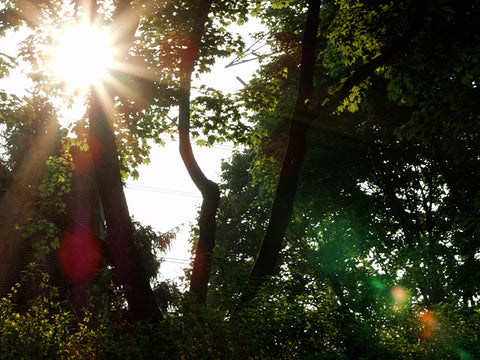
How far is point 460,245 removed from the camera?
16.1m

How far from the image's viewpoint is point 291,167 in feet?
28.8

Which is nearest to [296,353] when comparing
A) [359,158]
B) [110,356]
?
[110,356]

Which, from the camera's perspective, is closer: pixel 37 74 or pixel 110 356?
pixel 110 356

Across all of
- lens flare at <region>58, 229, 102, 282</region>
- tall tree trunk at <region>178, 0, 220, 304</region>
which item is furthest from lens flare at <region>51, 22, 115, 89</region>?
lens flare at <region>58, 229, 102, 282</region>

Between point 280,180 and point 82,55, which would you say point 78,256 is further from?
point 280,180

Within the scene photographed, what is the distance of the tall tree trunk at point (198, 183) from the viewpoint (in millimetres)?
8812

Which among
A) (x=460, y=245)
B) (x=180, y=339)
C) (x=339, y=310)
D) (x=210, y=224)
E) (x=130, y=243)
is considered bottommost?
(x=180, y=339)

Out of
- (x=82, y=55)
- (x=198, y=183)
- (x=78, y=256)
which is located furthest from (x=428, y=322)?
(x=78, y=256)

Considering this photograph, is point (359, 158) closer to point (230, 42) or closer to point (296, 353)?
point (230, 42)

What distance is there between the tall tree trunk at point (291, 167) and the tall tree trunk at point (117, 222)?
2.09 metres

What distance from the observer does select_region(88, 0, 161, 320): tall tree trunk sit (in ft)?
27.6

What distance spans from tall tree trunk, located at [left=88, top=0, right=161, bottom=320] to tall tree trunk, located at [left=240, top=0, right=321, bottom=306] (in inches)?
82.2

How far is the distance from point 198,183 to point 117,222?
1975 millimetres

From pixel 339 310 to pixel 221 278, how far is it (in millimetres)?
1741
